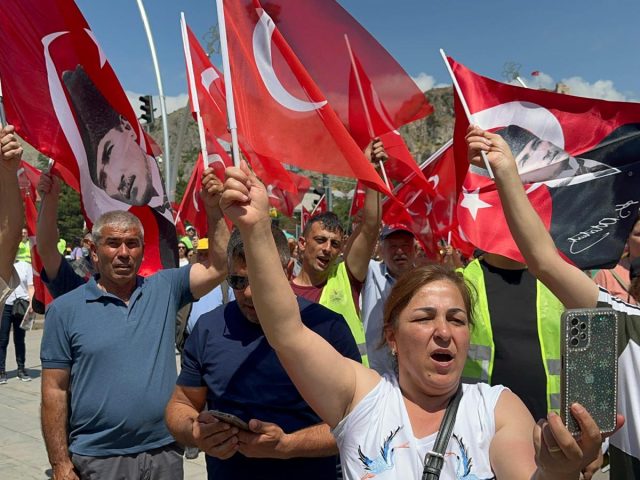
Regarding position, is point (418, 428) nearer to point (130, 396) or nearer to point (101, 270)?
point (130, 396)

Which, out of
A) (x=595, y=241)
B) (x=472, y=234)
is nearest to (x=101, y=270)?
(x=472, y=234)

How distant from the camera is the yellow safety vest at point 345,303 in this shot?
393cm

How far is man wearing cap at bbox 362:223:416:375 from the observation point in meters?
3.89

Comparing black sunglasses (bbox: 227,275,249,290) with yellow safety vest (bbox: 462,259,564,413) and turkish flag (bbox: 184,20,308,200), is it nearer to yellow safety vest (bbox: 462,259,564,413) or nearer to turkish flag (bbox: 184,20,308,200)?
yellow safety vest (bbox: 462,259,564,413)

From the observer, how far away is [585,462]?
4.57 ft

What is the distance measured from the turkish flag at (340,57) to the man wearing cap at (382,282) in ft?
3.06

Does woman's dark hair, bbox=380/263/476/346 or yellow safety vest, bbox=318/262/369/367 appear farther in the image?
yellow safety vest, bbox=318/262/369/367

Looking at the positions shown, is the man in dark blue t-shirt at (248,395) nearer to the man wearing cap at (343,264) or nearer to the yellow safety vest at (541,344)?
the yellow safety vest at (541,344)

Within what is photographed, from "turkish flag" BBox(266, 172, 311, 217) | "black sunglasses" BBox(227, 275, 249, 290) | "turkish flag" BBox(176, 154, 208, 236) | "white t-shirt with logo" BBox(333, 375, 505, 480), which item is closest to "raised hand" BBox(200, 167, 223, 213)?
"black sunglasses" BBox(227, 275, 249, 290)

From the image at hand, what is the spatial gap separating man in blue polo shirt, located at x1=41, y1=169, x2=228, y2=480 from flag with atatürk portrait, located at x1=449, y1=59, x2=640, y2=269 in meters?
1.41

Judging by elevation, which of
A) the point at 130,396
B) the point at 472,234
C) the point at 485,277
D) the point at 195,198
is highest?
the point at 195,198

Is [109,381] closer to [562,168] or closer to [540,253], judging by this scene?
[540,253]

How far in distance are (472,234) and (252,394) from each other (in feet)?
5.15

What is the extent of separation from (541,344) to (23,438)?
534cm
